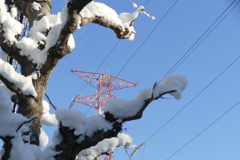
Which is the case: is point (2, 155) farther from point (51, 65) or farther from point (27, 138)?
point (51, 65)

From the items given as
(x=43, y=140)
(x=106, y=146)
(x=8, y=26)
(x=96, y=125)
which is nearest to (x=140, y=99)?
(x=96, y=125)

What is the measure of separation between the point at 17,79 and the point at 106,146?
5.42ft

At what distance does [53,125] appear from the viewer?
408 cm

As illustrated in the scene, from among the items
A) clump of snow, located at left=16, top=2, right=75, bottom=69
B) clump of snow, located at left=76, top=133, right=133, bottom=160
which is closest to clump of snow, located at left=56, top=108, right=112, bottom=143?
clump of snow, located at left=16, top=2, right=75, bottom=69

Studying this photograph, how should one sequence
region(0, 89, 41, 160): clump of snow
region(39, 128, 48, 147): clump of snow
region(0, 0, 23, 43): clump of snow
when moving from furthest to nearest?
region(39, 128, 48, 147): clump of snow < region(0, 0, 23, 43): clump of snow < region(0, 89, 41, 160): clump of snow

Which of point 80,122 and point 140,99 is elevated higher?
point 140,99

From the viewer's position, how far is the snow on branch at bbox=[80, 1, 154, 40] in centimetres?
391

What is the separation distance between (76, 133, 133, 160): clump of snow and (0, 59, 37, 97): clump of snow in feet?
3.98

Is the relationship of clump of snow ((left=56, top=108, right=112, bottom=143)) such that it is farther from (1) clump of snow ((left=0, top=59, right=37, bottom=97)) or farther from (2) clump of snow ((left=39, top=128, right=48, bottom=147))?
(2) clump of snow ((left=39, top=128, right=48, bottom=147))

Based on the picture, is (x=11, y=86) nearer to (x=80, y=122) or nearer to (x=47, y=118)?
(x=80, y=122)

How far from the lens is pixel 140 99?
324 cm

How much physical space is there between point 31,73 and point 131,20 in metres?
1.51

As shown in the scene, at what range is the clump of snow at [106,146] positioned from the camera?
13.8 feet

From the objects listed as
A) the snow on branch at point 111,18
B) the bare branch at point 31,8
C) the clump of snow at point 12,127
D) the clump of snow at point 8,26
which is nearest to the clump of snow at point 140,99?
the clump of snow at point 12,127
